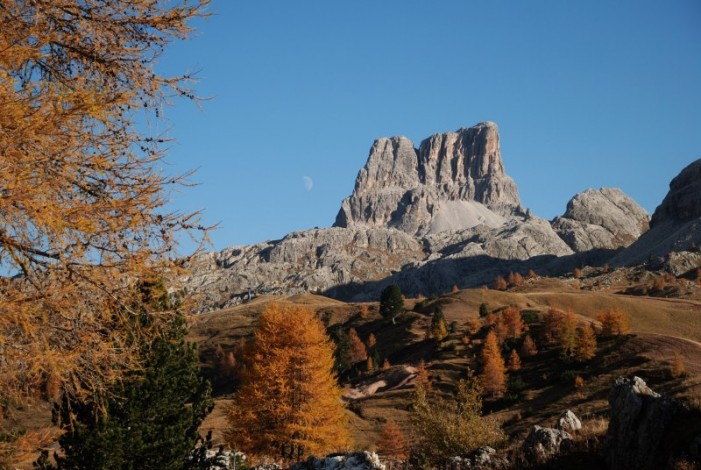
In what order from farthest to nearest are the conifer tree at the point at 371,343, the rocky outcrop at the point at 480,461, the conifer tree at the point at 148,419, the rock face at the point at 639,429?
the conifer tree at the point at 371,343 → the rocky outcrop at the point at 480,461 → the conifer tree at the point at 148,419 → the rock face at the point at 639,429

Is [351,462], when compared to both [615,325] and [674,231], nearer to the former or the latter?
[615,325]

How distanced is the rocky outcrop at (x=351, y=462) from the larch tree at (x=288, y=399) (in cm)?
621

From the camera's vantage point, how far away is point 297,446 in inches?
956

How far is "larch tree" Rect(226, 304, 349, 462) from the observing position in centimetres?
2392

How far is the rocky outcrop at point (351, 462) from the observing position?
52.1 feet

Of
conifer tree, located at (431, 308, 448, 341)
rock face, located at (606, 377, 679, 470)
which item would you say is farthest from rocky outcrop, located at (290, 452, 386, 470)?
conifer tree, located at (431, 308, 448, 341)

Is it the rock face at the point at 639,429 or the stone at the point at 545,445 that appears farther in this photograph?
the stone at the point at 545,445

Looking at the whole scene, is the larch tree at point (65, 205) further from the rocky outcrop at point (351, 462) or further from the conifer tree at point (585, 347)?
the conifer tree at point (585, 347)

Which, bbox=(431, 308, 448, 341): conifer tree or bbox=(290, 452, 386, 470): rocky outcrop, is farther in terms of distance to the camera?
bbox=(431, 308, 448, 341): conifer tree

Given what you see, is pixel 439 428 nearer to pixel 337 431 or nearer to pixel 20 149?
pixel 337 431

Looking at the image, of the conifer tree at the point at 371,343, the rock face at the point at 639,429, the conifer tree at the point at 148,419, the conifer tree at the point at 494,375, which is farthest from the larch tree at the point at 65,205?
the conifer tree at the point at 371,343

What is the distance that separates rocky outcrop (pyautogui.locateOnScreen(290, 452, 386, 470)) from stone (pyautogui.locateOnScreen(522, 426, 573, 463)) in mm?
4182

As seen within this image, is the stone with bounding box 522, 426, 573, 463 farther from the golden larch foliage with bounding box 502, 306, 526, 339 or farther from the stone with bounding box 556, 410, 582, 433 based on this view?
the golden larch foliage with bounding box 502, 306, 526, 339

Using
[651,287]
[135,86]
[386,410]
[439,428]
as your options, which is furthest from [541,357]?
[651,287]
